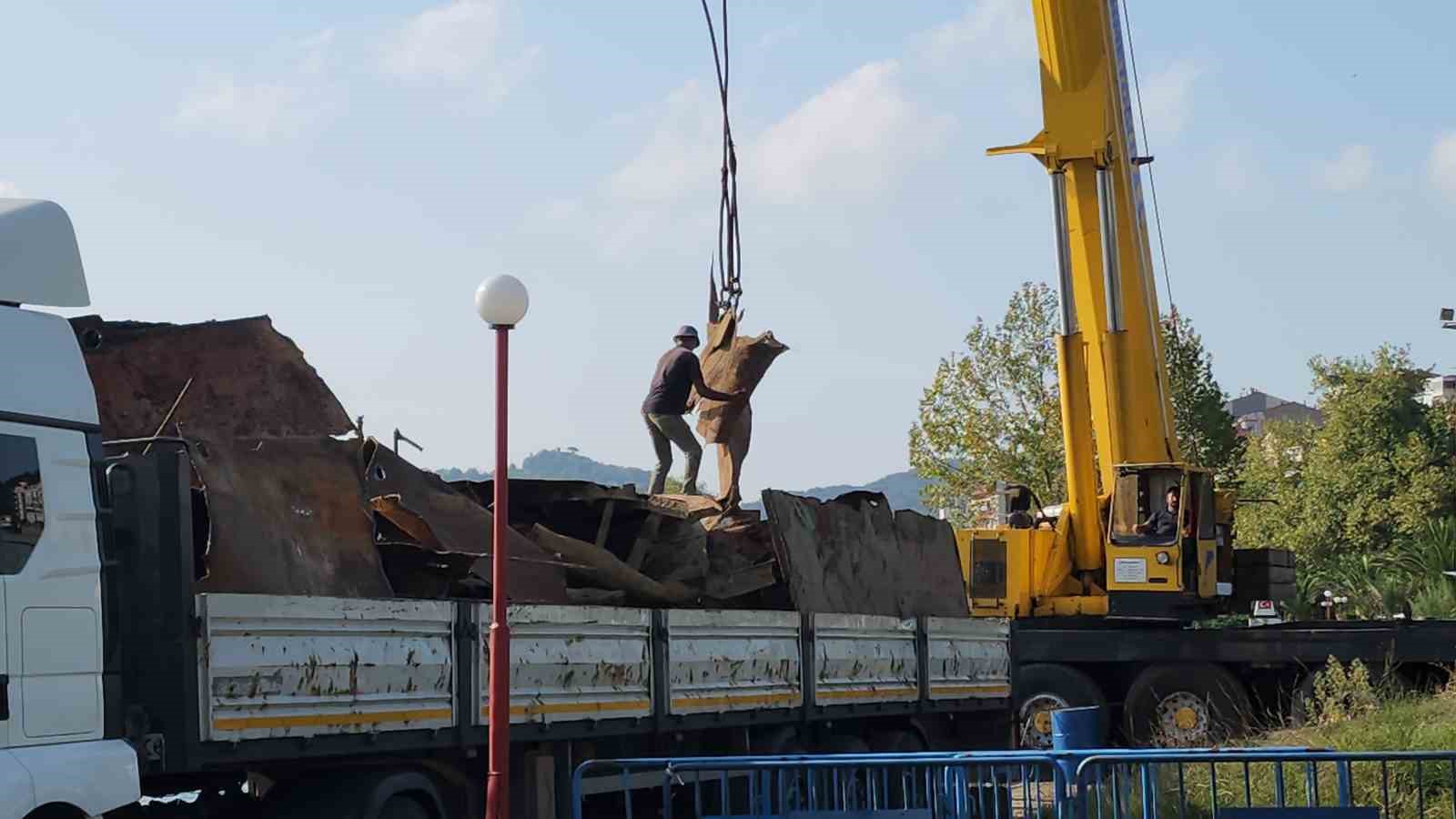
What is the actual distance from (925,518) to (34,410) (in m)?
10.4

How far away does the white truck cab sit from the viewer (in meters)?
7.71

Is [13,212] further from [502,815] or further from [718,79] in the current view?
[718,79]

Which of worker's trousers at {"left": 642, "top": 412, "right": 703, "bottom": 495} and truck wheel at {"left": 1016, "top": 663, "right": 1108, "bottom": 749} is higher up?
worker's trousers at {"left": 642, "top": 412, "right": 703, "bottom": 495}

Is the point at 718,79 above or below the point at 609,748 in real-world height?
above

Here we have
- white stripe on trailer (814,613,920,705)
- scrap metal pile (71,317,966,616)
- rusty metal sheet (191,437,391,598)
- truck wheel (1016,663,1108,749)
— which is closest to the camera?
rusty metal sheet (191,437,391,598)

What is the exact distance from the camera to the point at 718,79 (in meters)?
15.3

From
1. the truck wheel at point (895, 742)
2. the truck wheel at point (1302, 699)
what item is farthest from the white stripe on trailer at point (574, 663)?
the truck wheel at point (1302, 699)

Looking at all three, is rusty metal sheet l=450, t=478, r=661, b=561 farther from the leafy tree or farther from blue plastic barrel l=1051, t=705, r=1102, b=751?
the leafy tree

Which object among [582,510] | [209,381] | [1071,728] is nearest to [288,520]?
[209,381]

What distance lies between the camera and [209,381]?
35.8 feet

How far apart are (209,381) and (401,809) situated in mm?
2703

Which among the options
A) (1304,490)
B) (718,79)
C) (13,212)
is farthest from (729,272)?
(1304,490)

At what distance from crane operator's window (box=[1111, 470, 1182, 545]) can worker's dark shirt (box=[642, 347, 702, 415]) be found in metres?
8.47

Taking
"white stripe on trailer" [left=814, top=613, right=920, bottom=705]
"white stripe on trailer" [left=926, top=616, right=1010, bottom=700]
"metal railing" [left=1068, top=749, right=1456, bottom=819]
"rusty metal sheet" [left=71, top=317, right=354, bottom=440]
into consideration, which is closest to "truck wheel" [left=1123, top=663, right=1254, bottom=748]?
"white stripe on trailer" [left=926, top=616, right=1010, bottom=700]
